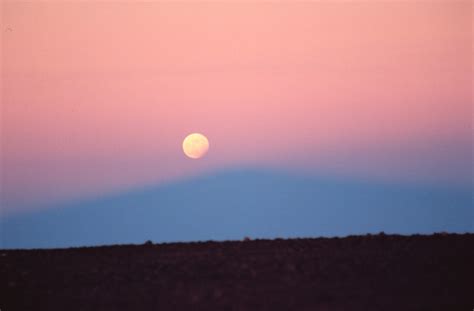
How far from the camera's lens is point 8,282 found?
2302 centimetres

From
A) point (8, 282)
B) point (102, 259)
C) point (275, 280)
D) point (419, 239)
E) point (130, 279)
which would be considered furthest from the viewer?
point (419, 239)

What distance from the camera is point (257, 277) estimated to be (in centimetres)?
2061

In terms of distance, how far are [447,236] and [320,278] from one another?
1203cm

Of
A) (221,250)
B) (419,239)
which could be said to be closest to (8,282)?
(221,250)

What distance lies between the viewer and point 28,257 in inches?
1159

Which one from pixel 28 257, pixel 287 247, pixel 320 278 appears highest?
pixel 28 257

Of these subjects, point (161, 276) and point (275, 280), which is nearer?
point (275, 280)

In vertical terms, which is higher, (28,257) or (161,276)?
(28,257)

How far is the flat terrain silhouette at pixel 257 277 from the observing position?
17516 millimetres

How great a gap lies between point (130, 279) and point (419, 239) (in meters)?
12.8

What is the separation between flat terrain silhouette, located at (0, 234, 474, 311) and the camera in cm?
1752

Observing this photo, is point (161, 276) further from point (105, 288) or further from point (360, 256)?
point (360, 256)

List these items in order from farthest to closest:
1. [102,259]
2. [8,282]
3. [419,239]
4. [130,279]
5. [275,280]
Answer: [419,239] < [102,259] < [8,282] < [130,279] < [275,280]

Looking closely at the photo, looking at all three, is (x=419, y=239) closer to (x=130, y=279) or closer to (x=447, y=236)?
(x=447, y=236)
